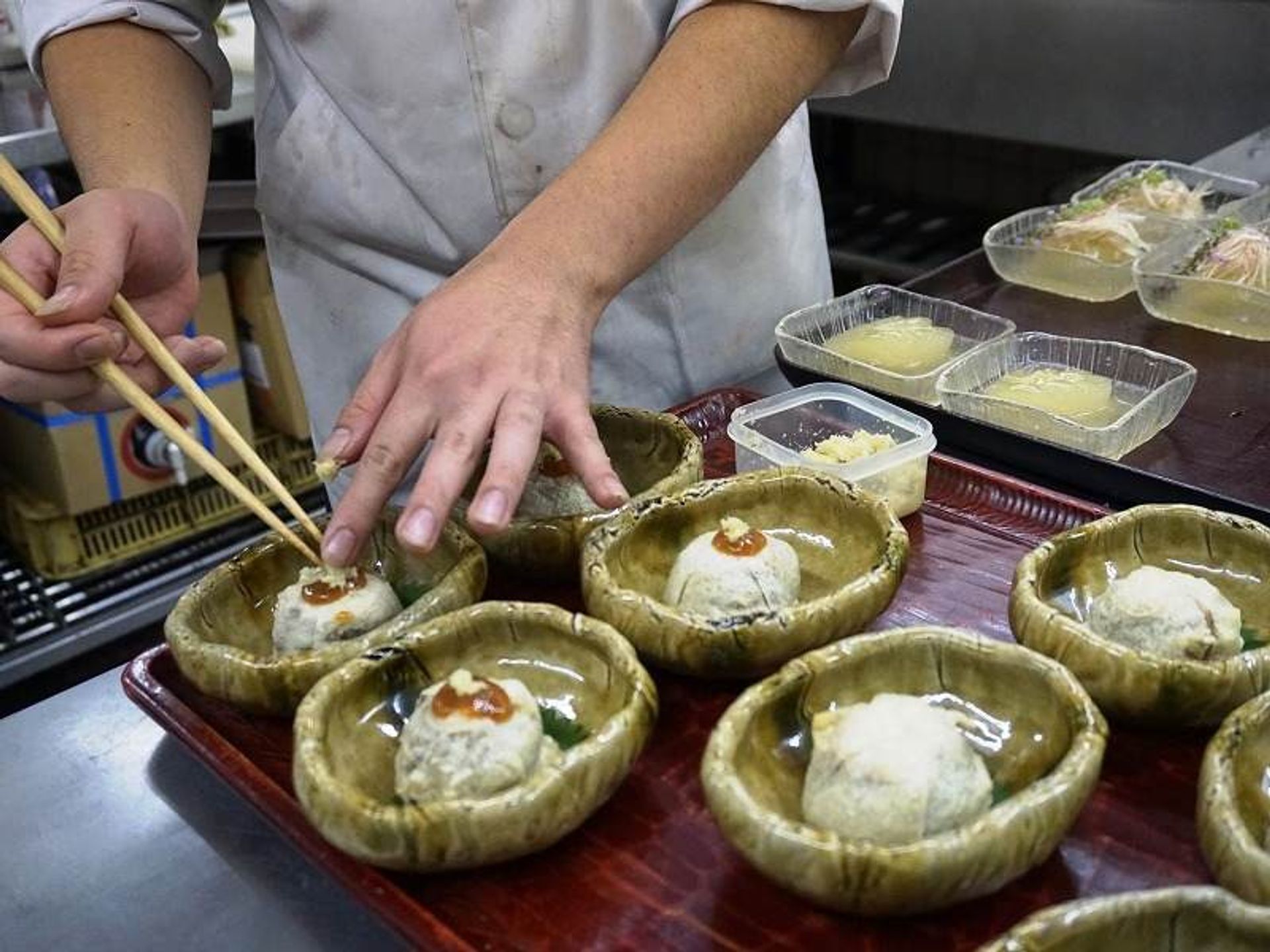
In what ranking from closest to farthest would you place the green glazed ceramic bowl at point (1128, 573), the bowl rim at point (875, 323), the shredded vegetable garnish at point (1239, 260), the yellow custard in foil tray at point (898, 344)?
the green glazed ceramic bowl at point (1128, 573), the bowl rim at point (875, 323), the yellow custard in foil tray at point (898, 344), the shredded vegetable garnish at point (1239, 260)

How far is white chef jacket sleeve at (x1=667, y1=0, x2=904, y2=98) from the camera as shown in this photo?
1.69 m

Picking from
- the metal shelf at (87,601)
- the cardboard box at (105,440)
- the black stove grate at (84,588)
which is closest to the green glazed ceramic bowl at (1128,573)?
the metal shelf at (87,601)

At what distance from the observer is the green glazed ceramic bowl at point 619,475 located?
1497 millimetres

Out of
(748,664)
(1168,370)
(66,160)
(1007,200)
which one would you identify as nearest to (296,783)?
(748,664)

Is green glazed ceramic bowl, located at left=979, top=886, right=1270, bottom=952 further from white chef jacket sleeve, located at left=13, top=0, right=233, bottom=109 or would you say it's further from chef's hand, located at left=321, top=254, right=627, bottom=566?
white chef jacket sleeve, located at left=13, top=0, right=233, bottom=109

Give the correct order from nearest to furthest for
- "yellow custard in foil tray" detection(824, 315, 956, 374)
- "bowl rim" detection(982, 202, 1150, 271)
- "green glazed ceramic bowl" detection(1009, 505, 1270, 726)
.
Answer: "green glazed ceramic bowl" detection(1009, 505, 1270, 726) → "yellow custard in foil tray" detection(824, 315, 956, 374) → "bowl rim" detection(982, 202, 1150, 271)

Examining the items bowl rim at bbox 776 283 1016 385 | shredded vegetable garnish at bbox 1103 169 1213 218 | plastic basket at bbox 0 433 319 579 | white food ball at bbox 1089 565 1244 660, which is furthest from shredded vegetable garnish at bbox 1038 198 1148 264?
plastic basket at bbox 0 433 319 579

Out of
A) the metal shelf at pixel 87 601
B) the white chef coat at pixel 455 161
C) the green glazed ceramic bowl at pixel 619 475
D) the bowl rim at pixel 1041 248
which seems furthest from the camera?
the metal shelf at pixel 87 601

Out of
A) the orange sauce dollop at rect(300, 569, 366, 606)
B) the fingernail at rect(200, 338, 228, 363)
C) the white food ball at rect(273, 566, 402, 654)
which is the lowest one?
the white food ball at rect(273, 566, 402, 654)

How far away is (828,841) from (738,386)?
1151 mm

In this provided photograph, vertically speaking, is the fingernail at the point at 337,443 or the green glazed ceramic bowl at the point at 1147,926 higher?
the fingernail at the point at 337,443

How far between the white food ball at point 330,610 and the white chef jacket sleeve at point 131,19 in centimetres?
95

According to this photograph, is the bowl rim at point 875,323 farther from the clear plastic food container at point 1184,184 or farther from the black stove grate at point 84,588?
the black stove grate at point 84,588

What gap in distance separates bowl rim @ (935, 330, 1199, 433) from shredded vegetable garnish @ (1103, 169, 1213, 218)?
0.59m
